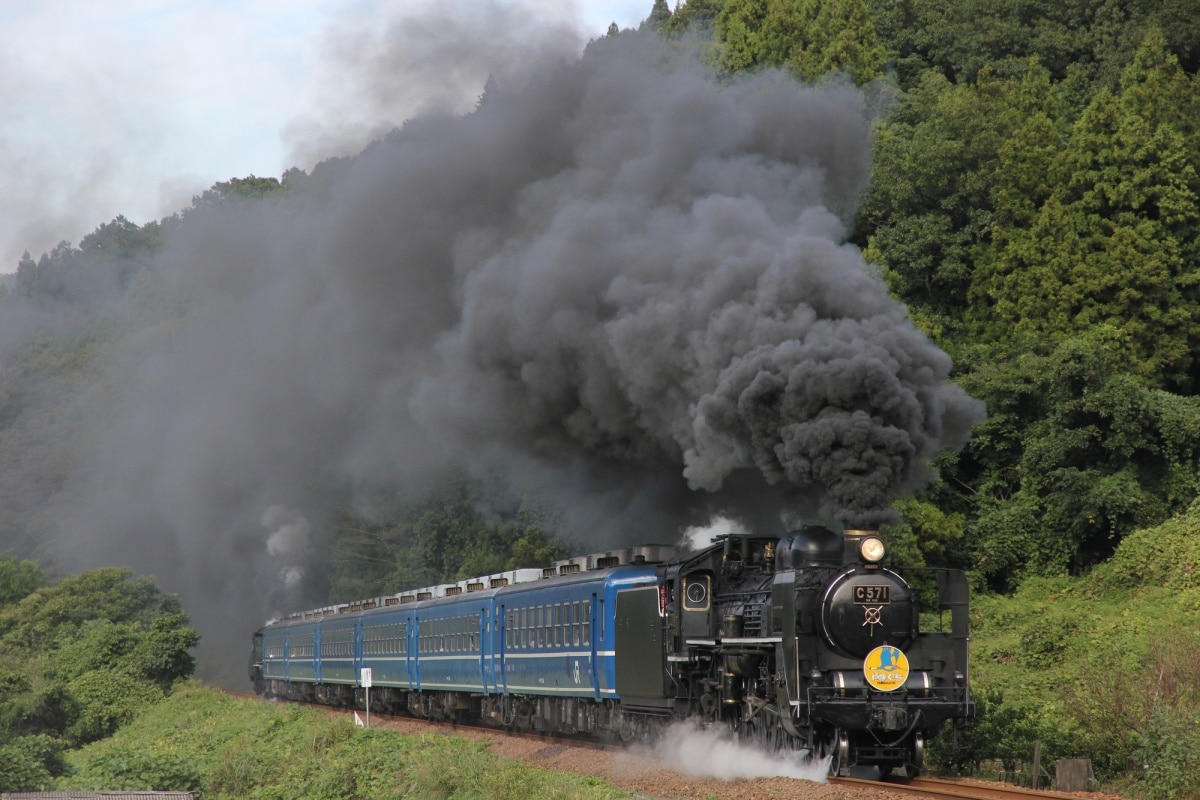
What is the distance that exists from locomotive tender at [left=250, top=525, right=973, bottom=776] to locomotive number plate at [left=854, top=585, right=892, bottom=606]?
0.01 meters

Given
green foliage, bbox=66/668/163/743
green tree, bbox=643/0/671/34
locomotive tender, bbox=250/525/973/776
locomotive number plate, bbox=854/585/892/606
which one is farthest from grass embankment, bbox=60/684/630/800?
green tree, bbox=643/0/671/34

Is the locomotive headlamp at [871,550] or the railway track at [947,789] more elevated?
the locomotive headlamp at [871,550]

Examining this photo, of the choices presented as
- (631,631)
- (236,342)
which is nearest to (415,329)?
(631,631)

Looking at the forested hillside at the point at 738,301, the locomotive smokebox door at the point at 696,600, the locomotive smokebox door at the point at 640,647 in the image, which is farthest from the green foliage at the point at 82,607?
the locomotive smokebox door at the point at 696,600

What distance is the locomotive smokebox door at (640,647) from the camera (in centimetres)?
1570

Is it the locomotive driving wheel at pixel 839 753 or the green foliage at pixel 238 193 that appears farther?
the green foliage at pixel 238 193

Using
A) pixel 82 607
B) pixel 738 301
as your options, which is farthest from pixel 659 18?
pixel 738 301

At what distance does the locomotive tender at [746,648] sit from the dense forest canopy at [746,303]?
1.05 metres

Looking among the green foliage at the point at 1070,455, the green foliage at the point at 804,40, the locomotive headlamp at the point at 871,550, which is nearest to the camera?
the locomotive headlamp at the point at 871,550

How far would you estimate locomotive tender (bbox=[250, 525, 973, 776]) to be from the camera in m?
12.9

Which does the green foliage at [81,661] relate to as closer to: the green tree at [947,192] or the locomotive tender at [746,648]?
the locomotive tender at [746,648]

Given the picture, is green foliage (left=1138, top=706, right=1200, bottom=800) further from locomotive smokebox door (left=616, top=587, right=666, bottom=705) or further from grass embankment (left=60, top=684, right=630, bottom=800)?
locomotive smokebox door (left=616, top=587, right=666, bottom=705)

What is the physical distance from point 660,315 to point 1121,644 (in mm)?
9068

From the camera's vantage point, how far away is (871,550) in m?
13.2
